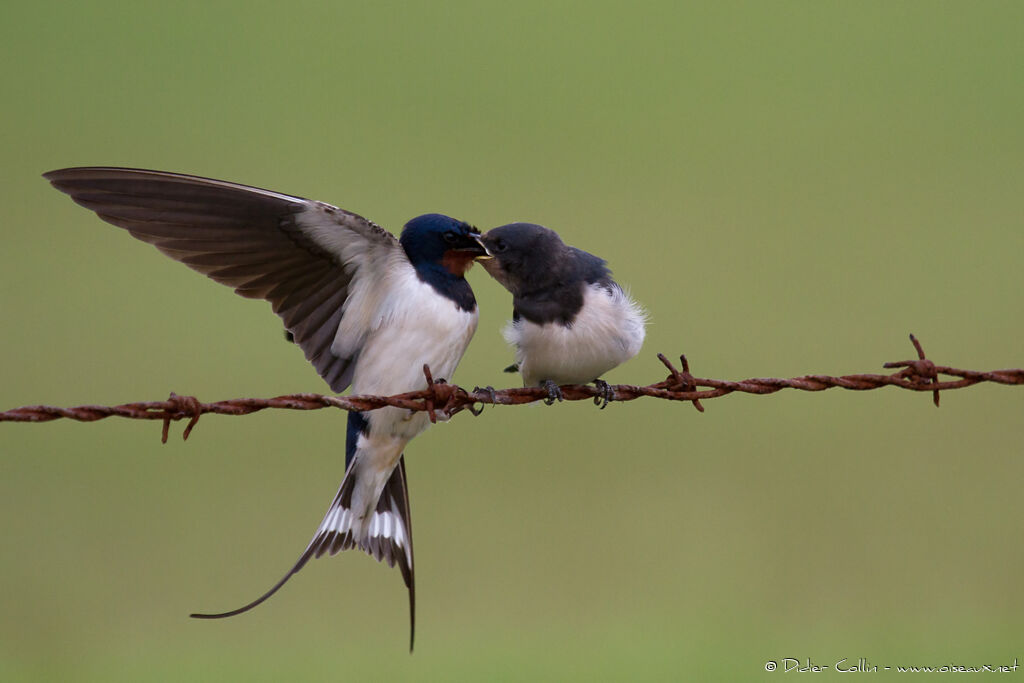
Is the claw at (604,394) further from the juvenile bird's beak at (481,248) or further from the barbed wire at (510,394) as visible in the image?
the juvenile bird's beak at (481,248)

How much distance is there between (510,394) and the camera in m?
2.51

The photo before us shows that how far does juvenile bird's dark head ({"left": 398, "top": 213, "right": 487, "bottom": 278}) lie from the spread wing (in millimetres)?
62

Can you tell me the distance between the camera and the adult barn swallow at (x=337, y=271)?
2705 mm

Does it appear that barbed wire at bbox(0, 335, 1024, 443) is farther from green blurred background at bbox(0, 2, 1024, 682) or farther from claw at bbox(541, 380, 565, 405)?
green blurred background at bbox(0, 2, 1024, 682)

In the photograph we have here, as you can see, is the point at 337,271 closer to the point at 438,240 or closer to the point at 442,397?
the point at 438,240

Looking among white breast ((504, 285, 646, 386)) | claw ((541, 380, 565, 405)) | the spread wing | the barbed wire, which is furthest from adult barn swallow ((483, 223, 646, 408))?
the spread wing

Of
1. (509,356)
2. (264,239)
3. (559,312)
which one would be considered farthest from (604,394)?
(509,356)

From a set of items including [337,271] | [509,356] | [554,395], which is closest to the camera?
[554,395]

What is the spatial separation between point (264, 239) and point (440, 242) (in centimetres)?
42

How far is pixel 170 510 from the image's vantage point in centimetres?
639

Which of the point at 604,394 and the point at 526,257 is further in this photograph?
the point at 526,257

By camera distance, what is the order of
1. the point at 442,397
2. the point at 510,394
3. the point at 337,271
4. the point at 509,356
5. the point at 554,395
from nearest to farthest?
the point at 442,397
the point at 510,394
the point at 554,395
the point at 337,271
the point at 509,356

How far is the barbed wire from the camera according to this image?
2.09m

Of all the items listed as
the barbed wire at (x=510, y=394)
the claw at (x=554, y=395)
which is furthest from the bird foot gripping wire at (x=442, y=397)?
the claw at (x=554, y=395)
